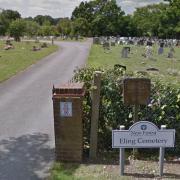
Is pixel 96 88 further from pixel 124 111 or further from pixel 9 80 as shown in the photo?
pixel 9 80

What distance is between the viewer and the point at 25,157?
746 cm

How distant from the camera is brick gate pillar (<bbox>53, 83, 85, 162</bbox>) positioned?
6.96m

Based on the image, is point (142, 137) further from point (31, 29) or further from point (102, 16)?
point (102, 16)

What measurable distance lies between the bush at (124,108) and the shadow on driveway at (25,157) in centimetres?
91

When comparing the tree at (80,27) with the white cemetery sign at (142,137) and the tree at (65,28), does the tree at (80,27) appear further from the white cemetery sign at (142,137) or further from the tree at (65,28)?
the white cemetery sign at (142,137)

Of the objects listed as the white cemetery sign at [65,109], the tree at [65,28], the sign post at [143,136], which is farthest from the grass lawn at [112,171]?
the tree at [65,28]

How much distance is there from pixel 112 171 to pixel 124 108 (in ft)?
4.10

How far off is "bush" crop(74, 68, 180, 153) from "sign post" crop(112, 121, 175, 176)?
1036mm

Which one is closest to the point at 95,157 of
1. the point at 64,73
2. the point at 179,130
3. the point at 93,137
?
the point at 93,137

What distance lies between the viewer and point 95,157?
735 centimetres

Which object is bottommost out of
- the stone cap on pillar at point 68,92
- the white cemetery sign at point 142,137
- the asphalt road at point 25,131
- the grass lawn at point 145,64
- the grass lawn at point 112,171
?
the grass lawn at point 145,64

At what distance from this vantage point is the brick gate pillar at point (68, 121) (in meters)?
6.96

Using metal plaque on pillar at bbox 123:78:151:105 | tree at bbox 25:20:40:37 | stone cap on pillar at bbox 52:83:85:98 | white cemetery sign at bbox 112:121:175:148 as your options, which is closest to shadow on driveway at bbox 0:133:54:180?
stone cap on pillar at bbox 52:83:85:98

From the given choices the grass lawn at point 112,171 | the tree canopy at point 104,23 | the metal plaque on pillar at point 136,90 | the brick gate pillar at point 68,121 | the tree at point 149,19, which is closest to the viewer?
the grass lawn at point 112,171
